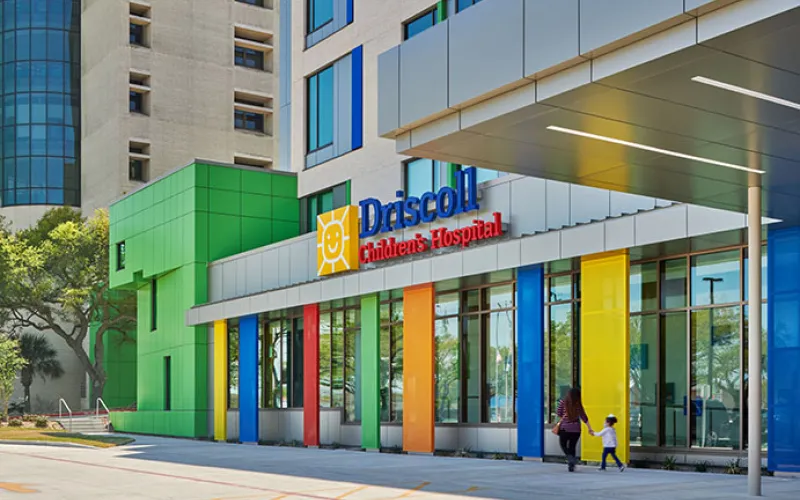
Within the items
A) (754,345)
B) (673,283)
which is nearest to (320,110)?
(673,283)

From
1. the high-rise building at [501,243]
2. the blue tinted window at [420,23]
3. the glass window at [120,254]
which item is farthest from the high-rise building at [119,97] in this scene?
the blue tinted window at [420,23]

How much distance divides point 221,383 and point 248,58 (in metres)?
44.7

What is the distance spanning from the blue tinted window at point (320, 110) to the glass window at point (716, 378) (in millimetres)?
18925

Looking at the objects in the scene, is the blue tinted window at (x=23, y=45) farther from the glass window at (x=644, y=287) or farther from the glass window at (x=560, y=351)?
the glass window at (x=644, y=287)

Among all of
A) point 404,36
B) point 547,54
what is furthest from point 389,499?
point 404,36

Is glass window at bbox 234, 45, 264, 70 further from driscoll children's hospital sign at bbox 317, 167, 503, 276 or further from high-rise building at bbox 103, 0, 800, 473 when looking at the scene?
driscoll children's hospital sign at bbox 317, 167, 503, 276

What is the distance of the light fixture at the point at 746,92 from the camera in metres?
12.0

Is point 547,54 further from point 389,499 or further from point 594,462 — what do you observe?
point 594,462

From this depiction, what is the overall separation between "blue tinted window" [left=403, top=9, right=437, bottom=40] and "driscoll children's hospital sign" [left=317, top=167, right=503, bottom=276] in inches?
202

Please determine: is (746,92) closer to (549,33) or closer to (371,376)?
(549,33)

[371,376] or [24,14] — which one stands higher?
[24,14]

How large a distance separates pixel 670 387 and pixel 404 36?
15357 mm

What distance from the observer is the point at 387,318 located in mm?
32844

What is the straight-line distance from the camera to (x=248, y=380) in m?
38.3
